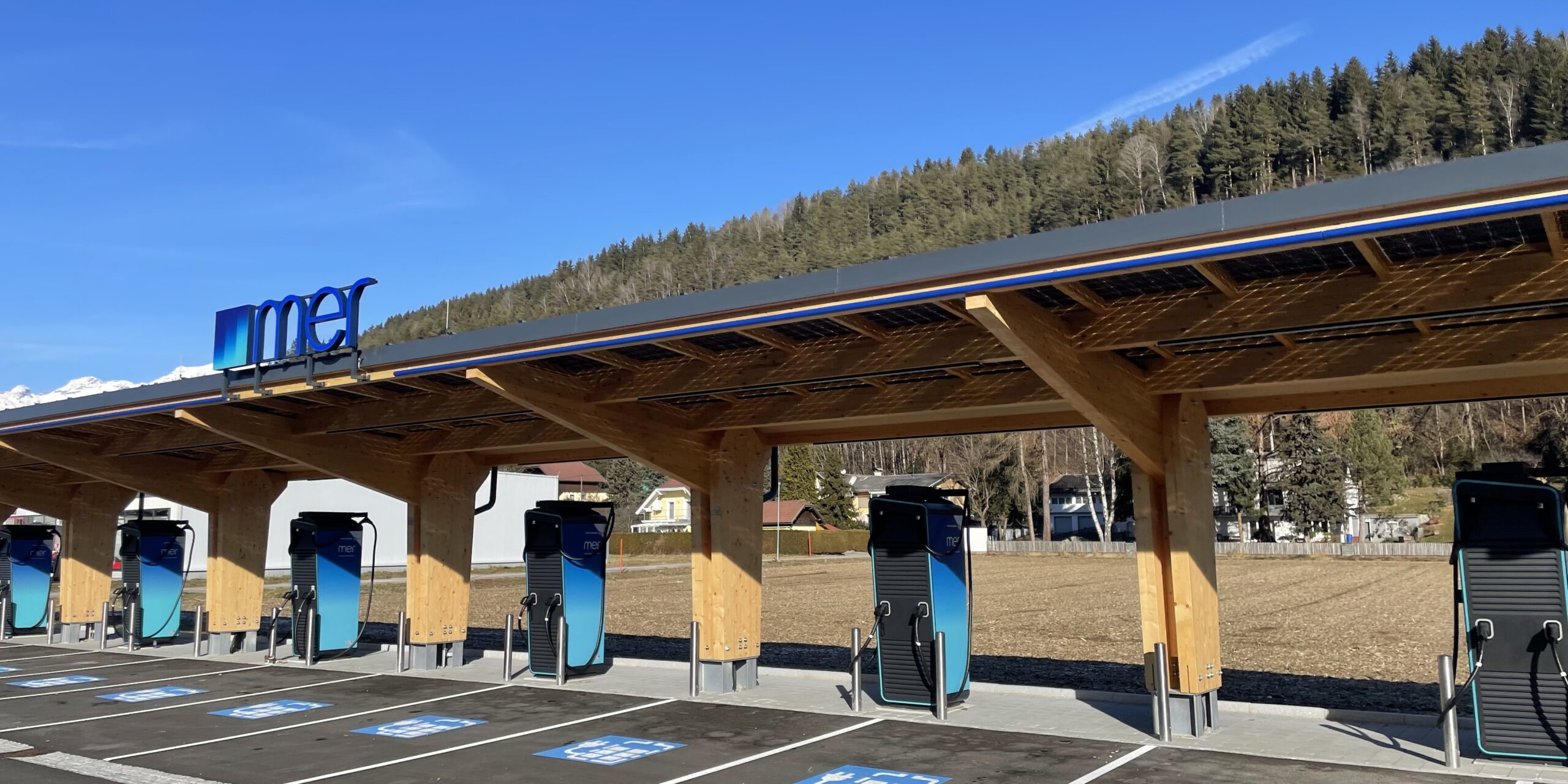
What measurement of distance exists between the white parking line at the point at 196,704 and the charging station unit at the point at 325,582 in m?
1.76

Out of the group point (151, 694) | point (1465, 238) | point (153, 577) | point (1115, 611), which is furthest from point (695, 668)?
point (1115, 611)

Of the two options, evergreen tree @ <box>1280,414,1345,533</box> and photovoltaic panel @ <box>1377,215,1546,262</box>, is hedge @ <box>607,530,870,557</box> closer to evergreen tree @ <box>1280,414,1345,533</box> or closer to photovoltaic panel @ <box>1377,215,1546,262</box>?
evergreen tree @ <box>1280,414,1345,533</box>

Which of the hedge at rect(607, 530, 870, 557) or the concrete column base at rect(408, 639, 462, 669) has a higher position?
the hedge at rect(607, 530, 870, 557)

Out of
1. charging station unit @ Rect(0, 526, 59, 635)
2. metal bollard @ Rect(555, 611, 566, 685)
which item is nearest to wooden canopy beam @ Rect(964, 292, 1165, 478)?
metal bollard @ Rect(555, 611, 566, 685)

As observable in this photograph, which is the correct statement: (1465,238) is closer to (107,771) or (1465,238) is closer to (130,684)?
(107,771)

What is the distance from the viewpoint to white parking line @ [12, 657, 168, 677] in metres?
14.5

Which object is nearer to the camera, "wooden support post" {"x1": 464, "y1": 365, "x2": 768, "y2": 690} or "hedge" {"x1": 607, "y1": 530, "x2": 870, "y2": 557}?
"wooden support post" {"x1": 464, "y1": 365, "x2": 768, "y2": 690}

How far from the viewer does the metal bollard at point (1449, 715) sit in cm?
731

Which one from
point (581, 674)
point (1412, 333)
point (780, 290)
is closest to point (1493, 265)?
point (1412, 333)

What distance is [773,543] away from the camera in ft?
213

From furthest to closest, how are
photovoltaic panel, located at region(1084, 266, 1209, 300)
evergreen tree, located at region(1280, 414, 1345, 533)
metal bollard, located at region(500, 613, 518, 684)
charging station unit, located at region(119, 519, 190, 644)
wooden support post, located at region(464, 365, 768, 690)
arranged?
evergreen tree, located at region(1280, 414, 1345, 533) < charging station unit, located at region(119, 519, 190, 644) < metal bollard, located at region(500, 613, 518, 684) < wooden support post, located at region(464, 365, 768, 690) < photovoltaic panel, located at region(1084, 266, 1209, 300)

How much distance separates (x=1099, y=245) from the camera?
6.77 m

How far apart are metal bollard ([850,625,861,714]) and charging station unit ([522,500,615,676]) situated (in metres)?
3.98

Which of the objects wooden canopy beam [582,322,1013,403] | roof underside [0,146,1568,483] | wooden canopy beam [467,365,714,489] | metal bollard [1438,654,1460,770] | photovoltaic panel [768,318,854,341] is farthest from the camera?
wooden canopy beam [467,365,714,489]
